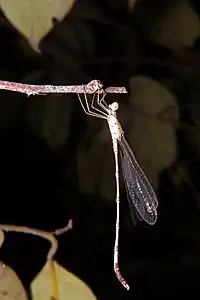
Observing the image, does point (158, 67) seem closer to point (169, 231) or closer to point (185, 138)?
point (185, 138)

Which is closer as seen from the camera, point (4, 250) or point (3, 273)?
point (3, 273)

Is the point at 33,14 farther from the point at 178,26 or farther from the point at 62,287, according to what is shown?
the point at 178,26

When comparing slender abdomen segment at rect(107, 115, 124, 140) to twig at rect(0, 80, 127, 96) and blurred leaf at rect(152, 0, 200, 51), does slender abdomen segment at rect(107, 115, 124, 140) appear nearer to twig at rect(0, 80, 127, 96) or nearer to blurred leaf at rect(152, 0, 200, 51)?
twig at rect(0, 80, 127, 96)

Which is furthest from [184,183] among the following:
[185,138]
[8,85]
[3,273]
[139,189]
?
[8,85]

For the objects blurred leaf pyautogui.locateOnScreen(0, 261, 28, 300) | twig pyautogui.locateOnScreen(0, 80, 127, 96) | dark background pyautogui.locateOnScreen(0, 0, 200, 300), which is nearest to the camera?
twig pyautogui.locateOnScreen(0, 80, 127, 96)

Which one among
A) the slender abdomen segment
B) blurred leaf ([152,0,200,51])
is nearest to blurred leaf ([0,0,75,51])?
the slender abdomen segment

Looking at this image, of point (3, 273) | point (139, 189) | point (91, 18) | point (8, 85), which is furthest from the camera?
point (91, 18)
